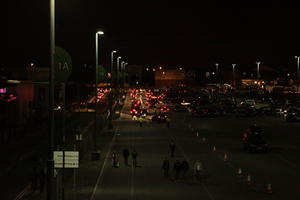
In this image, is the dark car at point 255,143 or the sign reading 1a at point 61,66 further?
the dark car at point 255,143

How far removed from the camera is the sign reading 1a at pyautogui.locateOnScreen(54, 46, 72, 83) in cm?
1648

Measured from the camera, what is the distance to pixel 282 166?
118ft

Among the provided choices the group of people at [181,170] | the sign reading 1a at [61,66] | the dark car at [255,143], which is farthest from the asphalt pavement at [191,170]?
the sign reading 1a at [61,66]

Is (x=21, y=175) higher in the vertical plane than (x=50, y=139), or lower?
lower

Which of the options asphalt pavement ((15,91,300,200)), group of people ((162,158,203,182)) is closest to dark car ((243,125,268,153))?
asphalt pavement ((15,91,300,200))

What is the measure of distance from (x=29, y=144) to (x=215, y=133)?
21.1 meters

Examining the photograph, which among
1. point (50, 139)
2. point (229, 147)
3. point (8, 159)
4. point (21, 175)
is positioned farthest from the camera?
point (229, 147)

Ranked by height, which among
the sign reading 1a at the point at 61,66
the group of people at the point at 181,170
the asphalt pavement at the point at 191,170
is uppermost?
the sign reading 1a at the point at 61,66

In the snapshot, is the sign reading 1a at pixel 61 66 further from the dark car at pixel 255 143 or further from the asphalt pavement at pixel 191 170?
the dark car at pixel 255 143

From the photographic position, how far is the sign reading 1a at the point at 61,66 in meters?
16.5

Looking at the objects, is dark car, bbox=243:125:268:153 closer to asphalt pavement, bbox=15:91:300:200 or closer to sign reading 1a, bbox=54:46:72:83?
asphalt pavement, bbox=15:91:300:200

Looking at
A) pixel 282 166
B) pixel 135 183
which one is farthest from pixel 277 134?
pixel 135 183

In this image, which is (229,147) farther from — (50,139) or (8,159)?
(50,139)

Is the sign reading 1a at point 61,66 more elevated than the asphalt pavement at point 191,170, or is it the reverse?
the sign reading 1a at point 61,66
